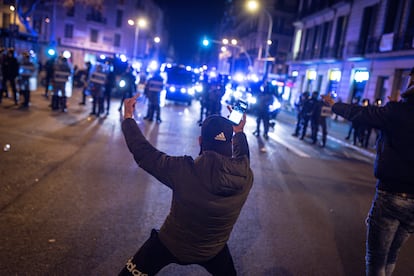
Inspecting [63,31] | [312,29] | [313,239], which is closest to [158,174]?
[313,239]

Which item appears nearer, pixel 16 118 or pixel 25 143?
pixel 25 143

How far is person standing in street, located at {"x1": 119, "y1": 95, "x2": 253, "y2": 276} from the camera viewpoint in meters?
2.32

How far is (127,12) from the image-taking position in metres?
60.3

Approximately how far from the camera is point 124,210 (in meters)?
5.28

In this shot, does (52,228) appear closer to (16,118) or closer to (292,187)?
(292,187)

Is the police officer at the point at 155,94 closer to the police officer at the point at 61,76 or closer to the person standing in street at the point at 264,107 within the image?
the police officer at the point at 61,76

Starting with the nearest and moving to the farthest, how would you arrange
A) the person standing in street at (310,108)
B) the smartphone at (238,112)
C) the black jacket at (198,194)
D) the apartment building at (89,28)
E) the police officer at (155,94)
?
the black jacket at (198,194)
the smartphone at (238,112)
the person standing in street at (310,108)
the police officer at (155,94)
the apartment building at (89,28)

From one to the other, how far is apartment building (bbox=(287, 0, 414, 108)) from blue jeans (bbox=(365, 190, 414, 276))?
16.4 m

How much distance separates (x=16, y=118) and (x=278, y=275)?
9981 mm

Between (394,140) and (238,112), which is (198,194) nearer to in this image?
(238,112)

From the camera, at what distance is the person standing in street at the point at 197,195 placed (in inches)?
91.5

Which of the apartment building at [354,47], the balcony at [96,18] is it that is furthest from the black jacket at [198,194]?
the balcony at [96,18]

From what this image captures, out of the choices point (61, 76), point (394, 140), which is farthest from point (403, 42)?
point (394, 140)

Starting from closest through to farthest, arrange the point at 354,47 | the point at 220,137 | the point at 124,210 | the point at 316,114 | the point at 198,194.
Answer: the point at 198,194 → the point at 220,137 → the point at 124,210 → the point at 316,114 → the point at 354,47
